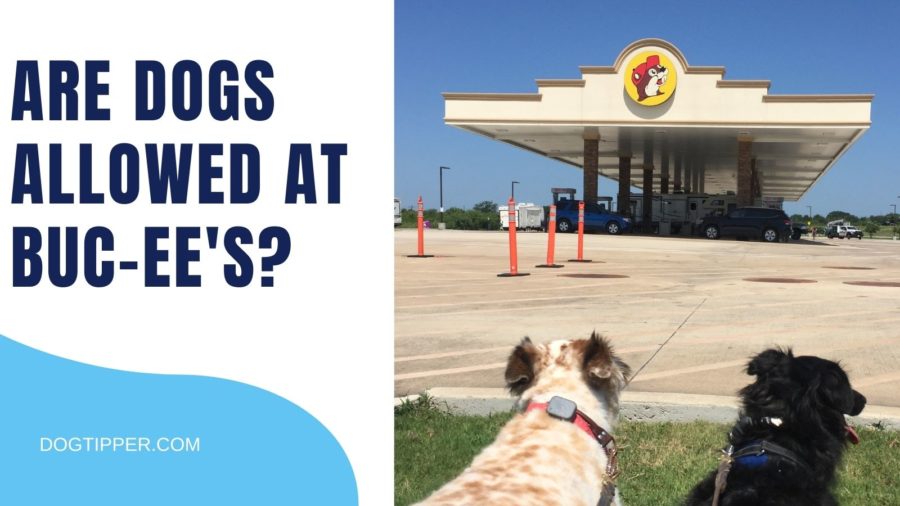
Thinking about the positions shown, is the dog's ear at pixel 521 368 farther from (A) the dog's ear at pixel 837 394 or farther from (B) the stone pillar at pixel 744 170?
(B) the stone pillar at pixel 744 170

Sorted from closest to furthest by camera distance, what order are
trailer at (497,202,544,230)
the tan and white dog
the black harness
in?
1. the tan and white dog
2. the black harness
3. trailer at (497,202,544,230)

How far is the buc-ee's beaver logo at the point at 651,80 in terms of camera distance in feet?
133

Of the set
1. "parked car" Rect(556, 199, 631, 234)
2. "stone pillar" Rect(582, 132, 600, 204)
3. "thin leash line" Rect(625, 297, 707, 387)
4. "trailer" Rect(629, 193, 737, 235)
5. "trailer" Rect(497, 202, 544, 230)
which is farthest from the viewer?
"trailer" Rect(497, 202, 544, 230)

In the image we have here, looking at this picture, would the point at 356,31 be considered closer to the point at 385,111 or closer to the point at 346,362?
the point at 385,111

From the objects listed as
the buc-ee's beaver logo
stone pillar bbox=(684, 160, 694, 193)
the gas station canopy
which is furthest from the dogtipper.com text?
stone pillar bbox=(684, 160, 694, 193)

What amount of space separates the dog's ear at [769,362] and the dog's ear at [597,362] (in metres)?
0.73

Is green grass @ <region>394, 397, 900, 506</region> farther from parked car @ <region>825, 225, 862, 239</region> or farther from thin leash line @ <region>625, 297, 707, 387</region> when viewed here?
parked car @ <region>825, 225, 862, 239</region>

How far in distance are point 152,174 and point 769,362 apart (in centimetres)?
277

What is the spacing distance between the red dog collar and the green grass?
4.89ft

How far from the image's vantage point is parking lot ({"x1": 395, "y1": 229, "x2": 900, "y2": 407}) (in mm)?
6887

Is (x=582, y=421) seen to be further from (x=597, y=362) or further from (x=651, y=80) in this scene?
(x=651, y=80)

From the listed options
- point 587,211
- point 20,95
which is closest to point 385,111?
point 20,95

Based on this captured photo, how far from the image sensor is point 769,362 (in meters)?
3.42

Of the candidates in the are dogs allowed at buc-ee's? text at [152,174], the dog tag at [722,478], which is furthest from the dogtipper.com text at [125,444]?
the dog tag at [722,478]
